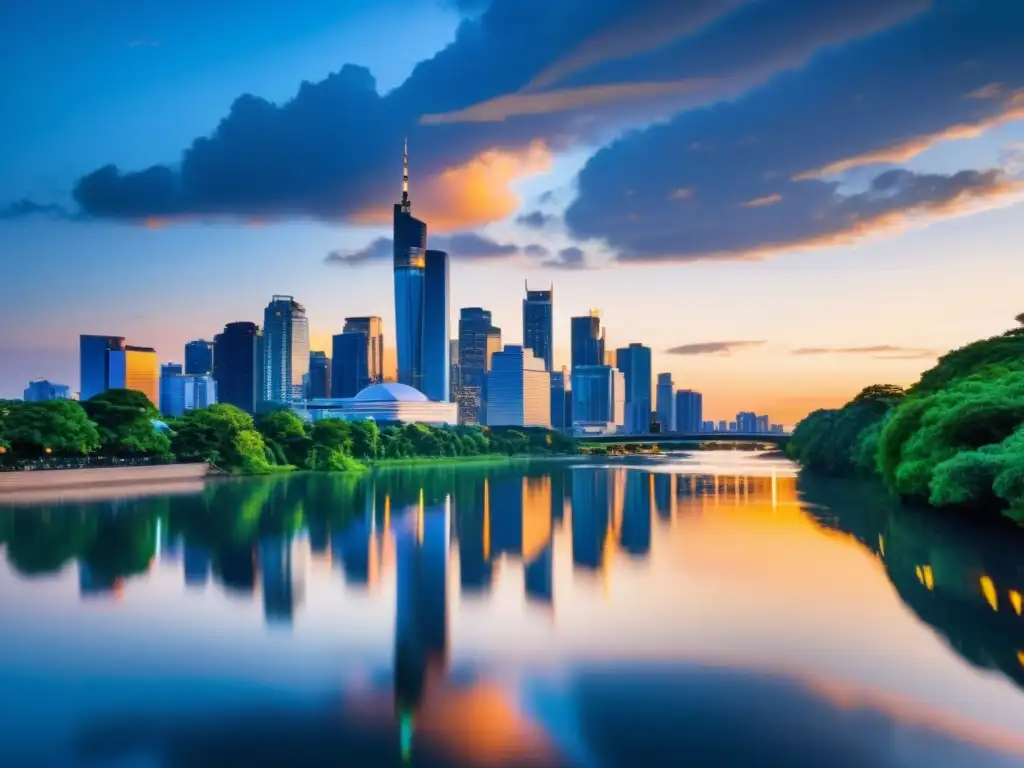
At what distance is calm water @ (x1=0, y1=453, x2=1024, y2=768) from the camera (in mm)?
13000

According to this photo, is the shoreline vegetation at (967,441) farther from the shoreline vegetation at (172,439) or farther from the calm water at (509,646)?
the shoreline vegetation at (172,439)

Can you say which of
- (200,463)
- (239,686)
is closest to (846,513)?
(239,686)

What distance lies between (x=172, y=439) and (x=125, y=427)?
5518 millimetres

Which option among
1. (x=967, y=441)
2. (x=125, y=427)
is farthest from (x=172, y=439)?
(x=967, y=441)

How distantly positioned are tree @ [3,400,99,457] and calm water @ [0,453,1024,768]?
2694cm

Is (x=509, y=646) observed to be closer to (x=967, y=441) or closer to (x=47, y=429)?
(x=967, y=441)

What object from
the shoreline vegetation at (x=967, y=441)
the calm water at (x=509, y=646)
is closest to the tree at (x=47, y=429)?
the calm water at (x=509, y=646)

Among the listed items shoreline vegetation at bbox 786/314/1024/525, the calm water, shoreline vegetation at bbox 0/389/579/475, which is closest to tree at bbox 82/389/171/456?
shoreline vegetation at bbox 0/389/579/475

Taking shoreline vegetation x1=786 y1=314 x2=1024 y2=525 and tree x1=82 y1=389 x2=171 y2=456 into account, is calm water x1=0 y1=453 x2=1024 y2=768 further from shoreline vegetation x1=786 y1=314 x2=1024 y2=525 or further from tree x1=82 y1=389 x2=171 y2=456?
tree x1=82 y1=389 x2=171 y2=456

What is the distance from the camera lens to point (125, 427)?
69.6 meters

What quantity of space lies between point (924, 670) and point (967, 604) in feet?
20.8

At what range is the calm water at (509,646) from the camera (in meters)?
13.0

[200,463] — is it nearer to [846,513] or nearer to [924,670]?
[846,513]

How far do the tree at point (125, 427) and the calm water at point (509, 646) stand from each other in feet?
106
